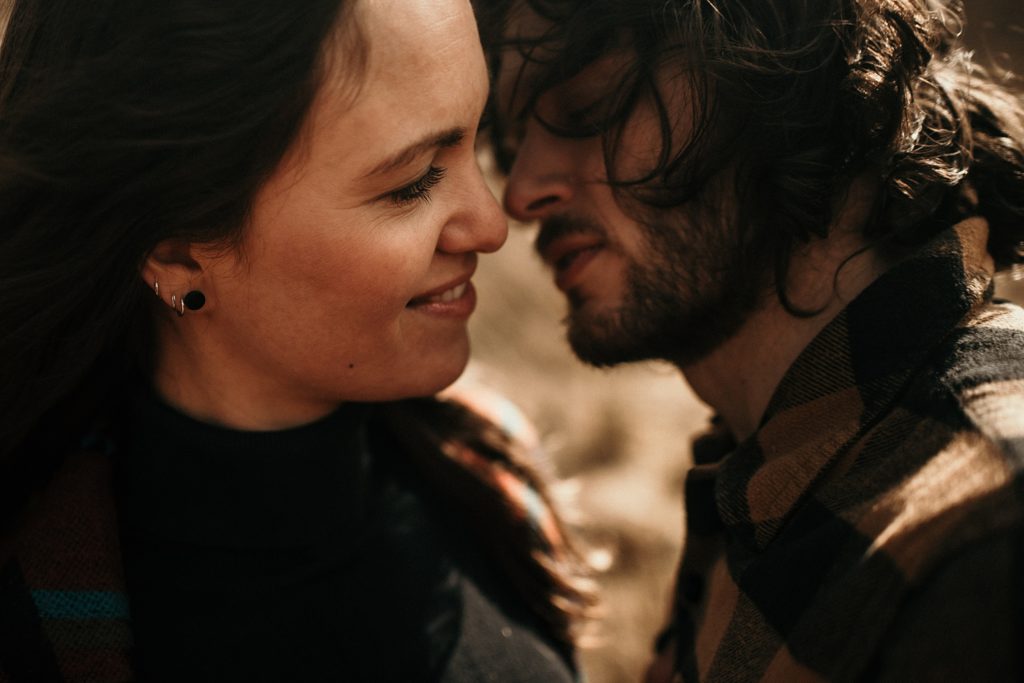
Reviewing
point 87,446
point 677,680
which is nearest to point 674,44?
point 677,680

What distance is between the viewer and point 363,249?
59.1 inches

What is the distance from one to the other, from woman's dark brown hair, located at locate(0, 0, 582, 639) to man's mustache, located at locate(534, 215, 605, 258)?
2.09 feet

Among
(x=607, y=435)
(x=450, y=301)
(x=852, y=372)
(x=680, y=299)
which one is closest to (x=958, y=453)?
Result: (x=852, y=372)

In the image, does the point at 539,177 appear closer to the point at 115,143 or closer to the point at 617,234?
the point at 617,234

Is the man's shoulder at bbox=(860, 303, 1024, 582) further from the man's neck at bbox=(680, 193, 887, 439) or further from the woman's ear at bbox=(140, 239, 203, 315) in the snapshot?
the woman's ear at bbox=(140, 239, 203, 315)

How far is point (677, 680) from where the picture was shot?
1.70 m

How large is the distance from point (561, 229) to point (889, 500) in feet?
3.05

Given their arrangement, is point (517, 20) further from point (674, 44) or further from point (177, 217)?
point (177, 217)

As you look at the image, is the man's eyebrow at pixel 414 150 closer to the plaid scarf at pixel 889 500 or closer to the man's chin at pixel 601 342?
the man's chin at pixel 601 342

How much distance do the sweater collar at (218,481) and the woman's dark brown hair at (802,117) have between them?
82cm

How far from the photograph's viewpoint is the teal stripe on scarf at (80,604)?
1451 millimetres

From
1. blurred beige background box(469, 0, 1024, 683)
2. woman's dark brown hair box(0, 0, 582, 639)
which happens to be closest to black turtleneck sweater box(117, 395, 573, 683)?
woman's dark brown hair box(0, 0, 582, 639)

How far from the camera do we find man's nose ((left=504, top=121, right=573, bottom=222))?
1898 millimetres

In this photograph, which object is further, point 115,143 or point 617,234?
point 617,234
